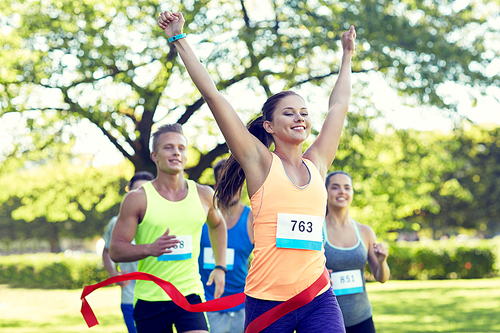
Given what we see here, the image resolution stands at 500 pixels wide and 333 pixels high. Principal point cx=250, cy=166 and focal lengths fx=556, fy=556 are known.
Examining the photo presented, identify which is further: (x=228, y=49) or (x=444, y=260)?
(x=444, y=260)

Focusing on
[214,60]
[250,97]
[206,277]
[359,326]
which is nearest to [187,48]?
[359,326]

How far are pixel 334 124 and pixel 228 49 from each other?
27.8ft

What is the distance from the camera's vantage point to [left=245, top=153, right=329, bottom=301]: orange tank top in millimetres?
2639

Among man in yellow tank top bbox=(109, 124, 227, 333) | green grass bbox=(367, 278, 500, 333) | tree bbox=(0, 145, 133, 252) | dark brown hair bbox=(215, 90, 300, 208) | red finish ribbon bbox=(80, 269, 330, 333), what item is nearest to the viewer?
red finish ribbon bbox=(80, 269, 330, 333)

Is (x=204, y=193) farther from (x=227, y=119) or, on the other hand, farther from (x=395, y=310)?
(x=395, y=310)

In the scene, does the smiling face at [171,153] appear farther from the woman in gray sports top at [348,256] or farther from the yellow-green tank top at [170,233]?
the woman in gray sports top at [348,256]

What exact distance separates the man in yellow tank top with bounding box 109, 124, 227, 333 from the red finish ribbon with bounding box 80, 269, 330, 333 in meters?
0.14

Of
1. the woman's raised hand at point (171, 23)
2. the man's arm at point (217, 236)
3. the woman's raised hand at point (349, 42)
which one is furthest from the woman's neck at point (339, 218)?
the woman's raised hand at point (171, 23)

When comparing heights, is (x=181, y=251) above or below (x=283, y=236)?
above

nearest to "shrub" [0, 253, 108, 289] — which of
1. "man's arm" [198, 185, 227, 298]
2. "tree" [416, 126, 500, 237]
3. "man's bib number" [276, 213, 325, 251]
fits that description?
"man's arm" [198, 185, 227, 298]

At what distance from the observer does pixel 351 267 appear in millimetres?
4301

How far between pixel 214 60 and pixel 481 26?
5.83m

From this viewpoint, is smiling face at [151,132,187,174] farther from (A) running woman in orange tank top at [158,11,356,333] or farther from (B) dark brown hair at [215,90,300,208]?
(A) running woman in orange tank top at [158,11,356,333]

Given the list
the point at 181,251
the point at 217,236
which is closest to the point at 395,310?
the point at 217,236
